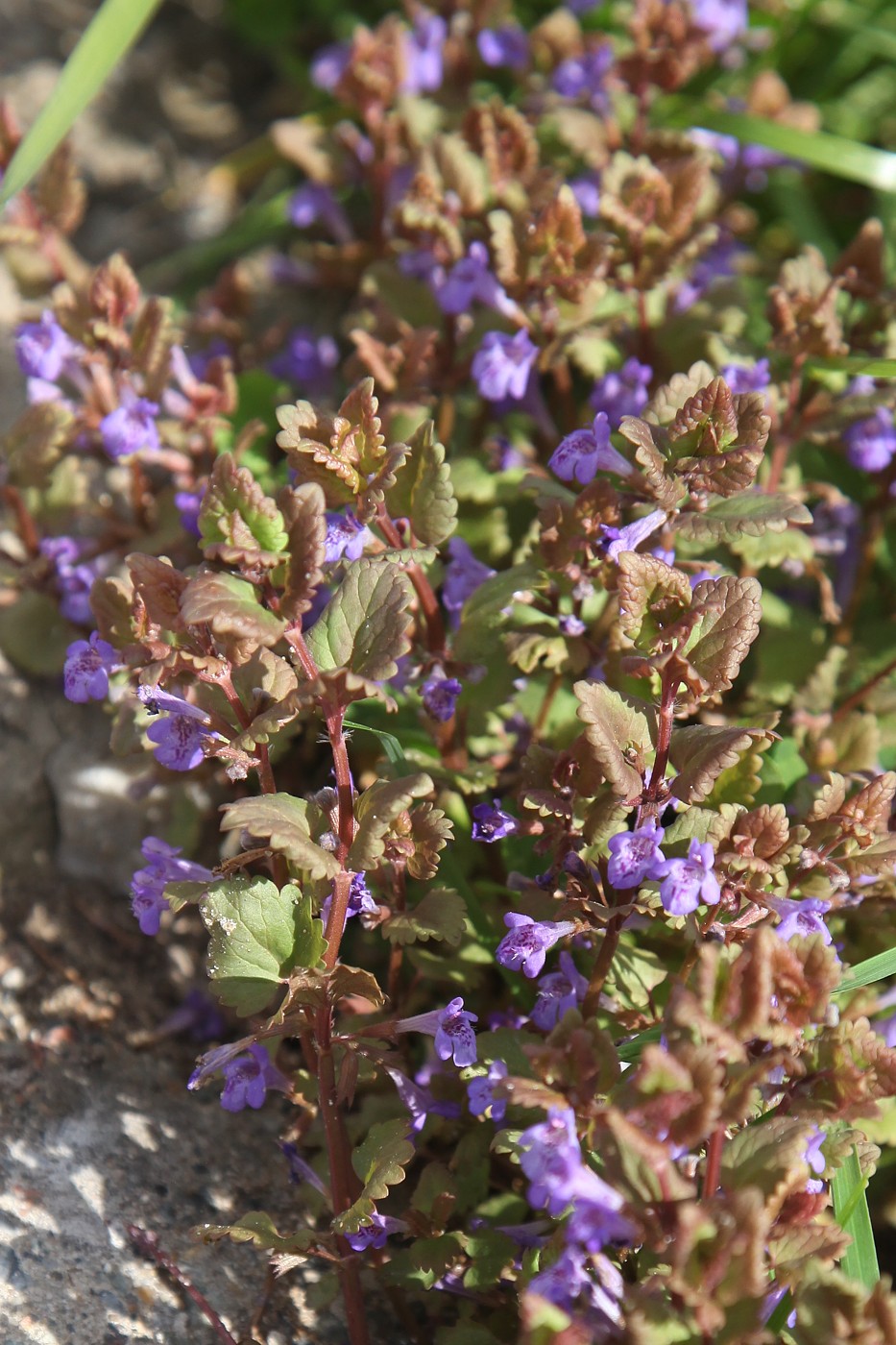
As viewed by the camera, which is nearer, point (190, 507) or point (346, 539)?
point (346, 539)

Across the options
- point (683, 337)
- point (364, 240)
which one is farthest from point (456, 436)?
point (364, 240)

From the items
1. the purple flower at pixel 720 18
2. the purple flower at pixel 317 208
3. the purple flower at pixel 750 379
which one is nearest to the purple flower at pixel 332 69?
the purple flower at pixel 317 208

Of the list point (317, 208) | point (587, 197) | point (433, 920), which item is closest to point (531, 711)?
point (433, 920)

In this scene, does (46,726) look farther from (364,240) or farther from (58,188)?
(364,240)

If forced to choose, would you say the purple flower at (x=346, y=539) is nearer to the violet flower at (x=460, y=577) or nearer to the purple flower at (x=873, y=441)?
the violet flower at (x=460, y=577)

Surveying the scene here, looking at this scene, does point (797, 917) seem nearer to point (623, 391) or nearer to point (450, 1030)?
point (450, 1030)

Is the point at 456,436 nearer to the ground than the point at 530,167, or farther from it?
nearer to the ground

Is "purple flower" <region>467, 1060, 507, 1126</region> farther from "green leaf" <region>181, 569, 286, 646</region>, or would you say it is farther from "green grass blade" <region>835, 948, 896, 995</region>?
"green leaf" <region>181, 569, 286, 646</region>
